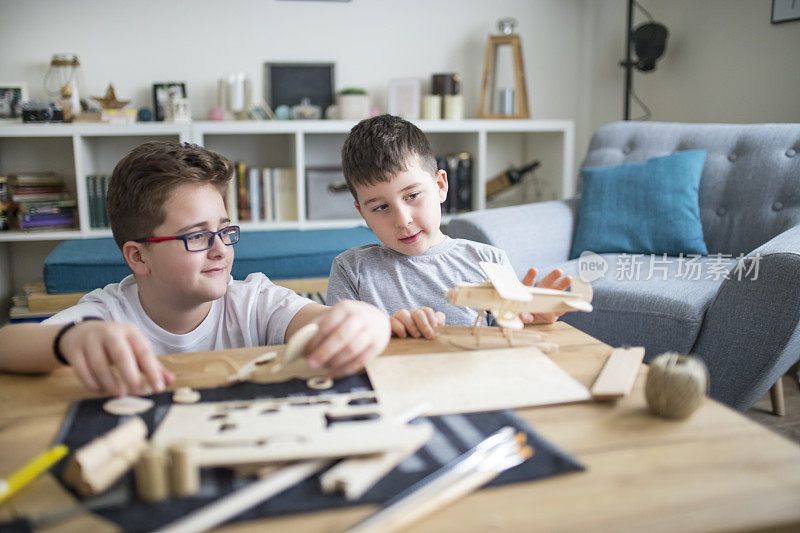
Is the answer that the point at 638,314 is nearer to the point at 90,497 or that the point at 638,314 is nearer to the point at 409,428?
the point at 409,428

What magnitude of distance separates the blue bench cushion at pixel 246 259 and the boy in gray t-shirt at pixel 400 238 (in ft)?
3.63

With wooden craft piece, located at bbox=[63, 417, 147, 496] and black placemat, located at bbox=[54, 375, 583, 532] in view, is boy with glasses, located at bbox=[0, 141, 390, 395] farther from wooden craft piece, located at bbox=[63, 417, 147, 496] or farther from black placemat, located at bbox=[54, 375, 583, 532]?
wooden craft piece, located at bbox=[63, 417, 147, 496]

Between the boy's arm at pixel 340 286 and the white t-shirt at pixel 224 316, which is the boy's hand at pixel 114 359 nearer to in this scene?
the white t-shirt at pixel 224 316

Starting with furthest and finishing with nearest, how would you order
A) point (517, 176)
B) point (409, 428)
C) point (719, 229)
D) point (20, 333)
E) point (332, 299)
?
point (517, 176) → point (719, 229) → point (332, 299) → point (20, 333) → point (409, 428)

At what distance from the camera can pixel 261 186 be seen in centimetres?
322

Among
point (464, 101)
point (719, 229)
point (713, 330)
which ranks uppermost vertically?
point (464, 101)

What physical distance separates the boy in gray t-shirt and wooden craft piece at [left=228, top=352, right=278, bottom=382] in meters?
0.46

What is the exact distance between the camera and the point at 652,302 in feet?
5.82

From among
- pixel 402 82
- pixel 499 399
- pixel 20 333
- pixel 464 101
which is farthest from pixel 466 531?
pixel 464 101

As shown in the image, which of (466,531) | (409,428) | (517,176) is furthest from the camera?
(517,176)

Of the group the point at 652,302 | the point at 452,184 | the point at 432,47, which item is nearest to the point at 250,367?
the point at 652,302

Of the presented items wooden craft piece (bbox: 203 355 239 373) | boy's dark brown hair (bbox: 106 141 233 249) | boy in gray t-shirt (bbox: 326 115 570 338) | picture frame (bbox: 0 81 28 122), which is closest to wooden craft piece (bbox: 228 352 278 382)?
wooden craft piece (bbox: 203 355 239 373)

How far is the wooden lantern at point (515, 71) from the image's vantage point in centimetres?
341

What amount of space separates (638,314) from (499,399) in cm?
124
